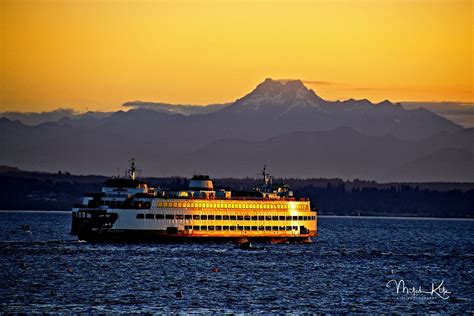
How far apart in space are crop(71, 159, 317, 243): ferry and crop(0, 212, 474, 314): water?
246 centimetres

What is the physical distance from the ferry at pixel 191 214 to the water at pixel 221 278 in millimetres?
2456

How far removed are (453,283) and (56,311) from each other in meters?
48.2

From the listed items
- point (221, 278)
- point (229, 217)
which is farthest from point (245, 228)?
point (221, 278)

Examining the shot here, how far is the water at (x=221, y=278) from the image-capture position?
322ft

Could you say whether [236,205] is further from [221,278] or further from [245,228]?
[221,278]

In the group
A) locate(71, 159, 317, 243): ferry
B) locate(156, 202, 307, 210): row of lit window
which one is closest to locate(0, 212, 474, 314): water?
locate(71, 159, 317, 243): ferry

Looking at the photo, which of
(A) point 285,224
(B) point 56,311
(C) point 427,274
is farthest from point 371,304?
(A) point 285,224

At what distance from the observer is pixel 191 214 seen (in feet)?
582

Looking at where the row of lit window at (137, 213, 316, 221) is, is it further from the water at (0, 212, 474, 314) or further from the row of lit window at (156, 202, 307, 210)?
the water at (0, 212, 474, 314)

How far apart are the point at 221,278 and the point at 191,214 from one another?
55.1 metres

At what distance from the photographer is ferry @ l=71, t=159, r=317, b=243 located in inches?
6732

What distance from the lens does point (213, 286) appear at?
11394 cm

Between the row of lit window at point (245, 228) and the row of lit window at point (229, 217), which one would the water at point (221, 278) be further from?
the row of lit window at point (229, 217)

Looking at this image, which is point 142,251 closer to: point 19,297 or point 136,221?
point 136,221
